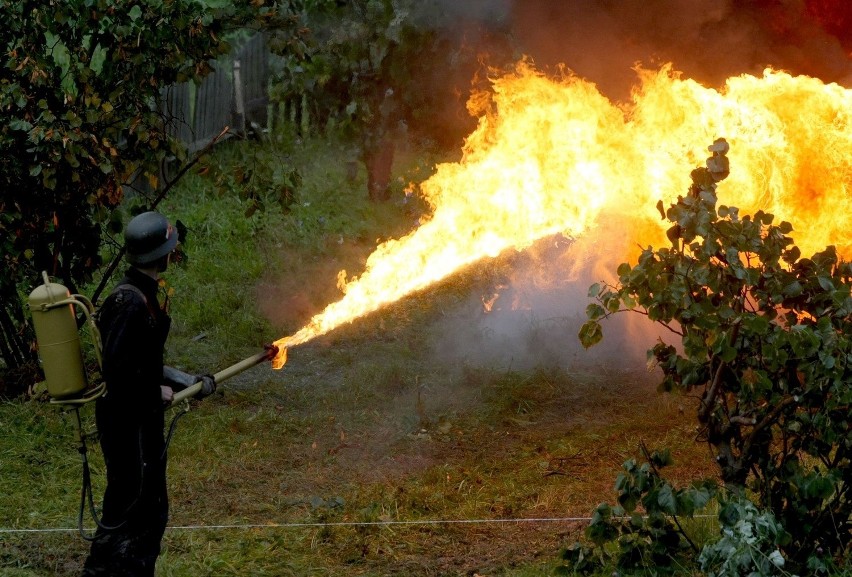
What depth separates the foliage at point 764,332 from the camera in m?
3.85

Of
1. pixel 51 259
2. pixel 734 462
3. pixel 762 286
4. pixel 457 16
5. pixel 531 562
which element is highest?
pixel 457 16

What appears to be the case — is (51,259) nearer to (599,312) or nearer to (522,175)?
(522,175)

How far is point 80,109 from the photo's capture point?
7.08 metres

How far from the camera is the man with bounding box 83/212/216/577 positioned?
429 cm

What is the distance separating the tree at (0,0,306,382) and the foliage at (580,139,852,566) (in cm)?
441

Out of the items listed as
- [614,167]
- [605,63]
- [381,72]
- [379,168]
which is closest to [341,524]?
[614,167]

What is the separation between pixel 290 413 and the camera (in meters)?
7.80

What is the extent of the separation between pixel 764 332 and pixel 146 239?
2840 millimetres

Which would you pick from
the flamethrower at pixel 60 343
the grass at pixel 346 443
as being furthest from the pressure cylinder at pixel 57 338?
the grass at pixel 346 443

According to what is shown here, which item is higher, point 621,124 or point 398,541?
point 621,124

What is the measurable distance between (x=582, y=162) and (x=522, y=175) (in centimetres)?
49

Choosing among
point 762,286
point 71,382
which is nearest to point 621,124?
point 762,286

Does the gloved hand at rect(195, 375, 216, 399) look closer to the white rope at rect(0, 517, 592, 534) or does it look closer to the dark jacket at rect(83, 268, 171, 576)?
the dark jacket at rect(83, 268, 171, 576)

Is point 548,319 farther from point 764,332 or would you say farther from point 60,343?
point 60,343
